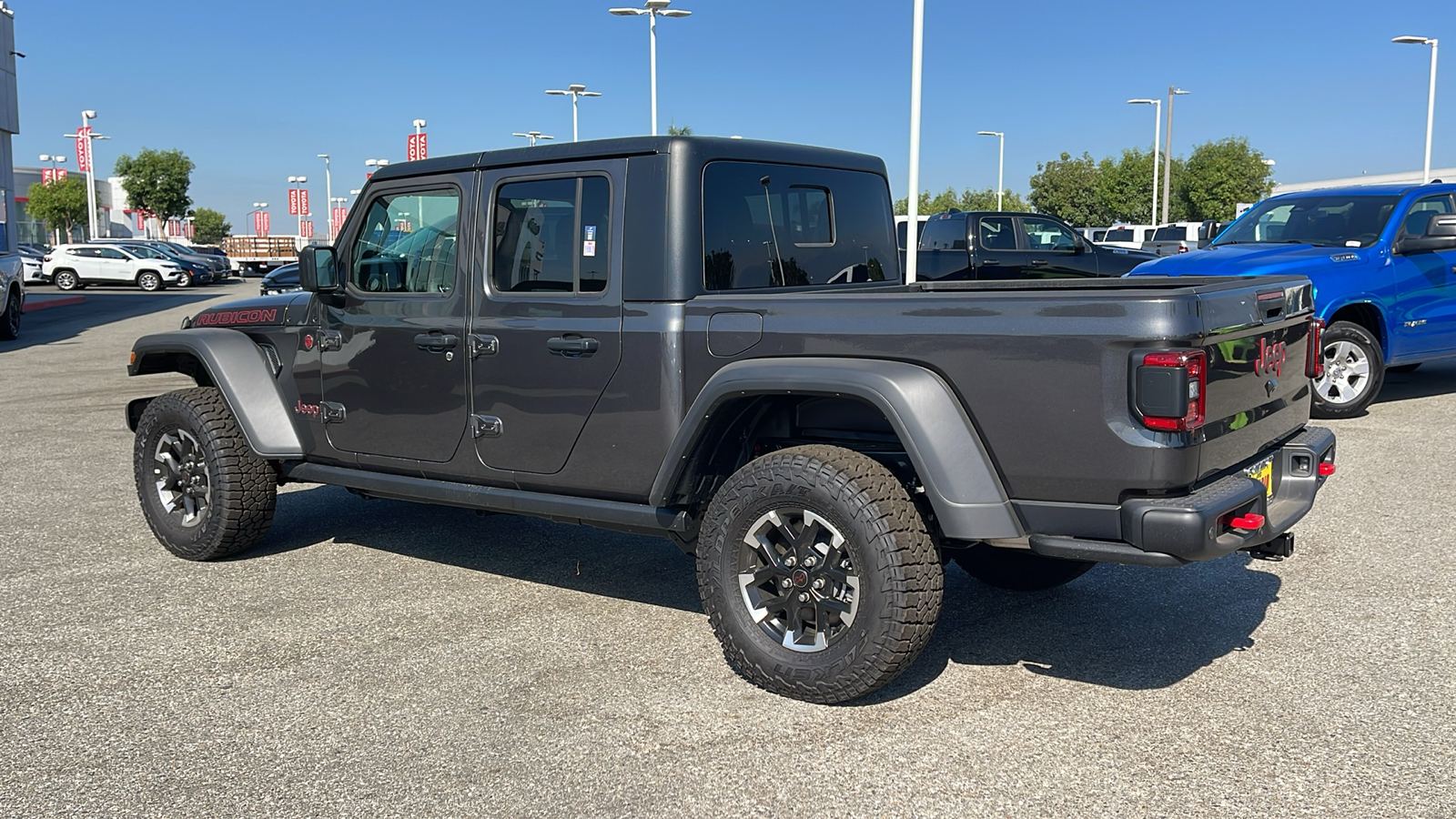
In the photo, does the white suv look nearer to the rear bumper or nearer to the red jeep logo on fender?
the red jeep logo on fender

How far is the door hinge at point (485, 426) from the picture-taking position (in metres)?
4.91

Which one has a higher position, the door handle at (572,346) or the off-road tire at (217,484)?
the door handle at (572,346)

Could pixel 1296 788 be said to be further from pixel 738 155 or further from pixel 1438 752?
pixel 738 155

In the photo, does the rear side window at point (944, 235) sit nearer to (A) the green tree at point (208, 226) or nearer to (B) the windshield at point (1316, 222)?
(B) the windshield at point (1316, 222)

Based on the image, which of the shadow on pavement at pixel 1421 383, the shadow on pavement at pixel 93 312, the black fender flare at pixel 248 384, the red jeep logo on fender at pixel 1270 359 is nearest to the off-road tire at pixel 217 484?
the black fender flare at pixel 248 384

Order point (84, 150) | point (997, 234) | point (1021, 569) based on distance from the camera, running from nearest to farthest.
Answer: point (1021, 569) < point (997, 234) < point (84, 150)

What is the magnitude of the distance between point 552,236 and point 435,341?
691 millimetres

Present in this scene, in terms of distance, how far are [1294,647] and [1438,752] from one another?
100 centimetres

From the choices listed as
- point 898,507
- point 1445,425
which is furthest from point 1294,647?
point 1445,425

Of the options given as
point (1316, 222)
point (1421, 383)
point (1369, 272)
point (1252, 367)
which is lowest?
point (1421, 383)

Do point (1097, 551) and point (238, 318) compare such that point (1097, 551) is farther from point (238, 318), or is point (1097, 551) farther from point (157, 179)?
point (157, 179)

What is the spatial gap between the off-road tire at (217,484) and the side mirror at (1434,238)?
8.71 meters

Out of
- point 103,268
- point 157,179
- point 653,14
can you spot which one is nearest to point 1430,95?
point 653,14

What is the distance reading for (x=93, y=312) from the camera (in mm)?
28266
